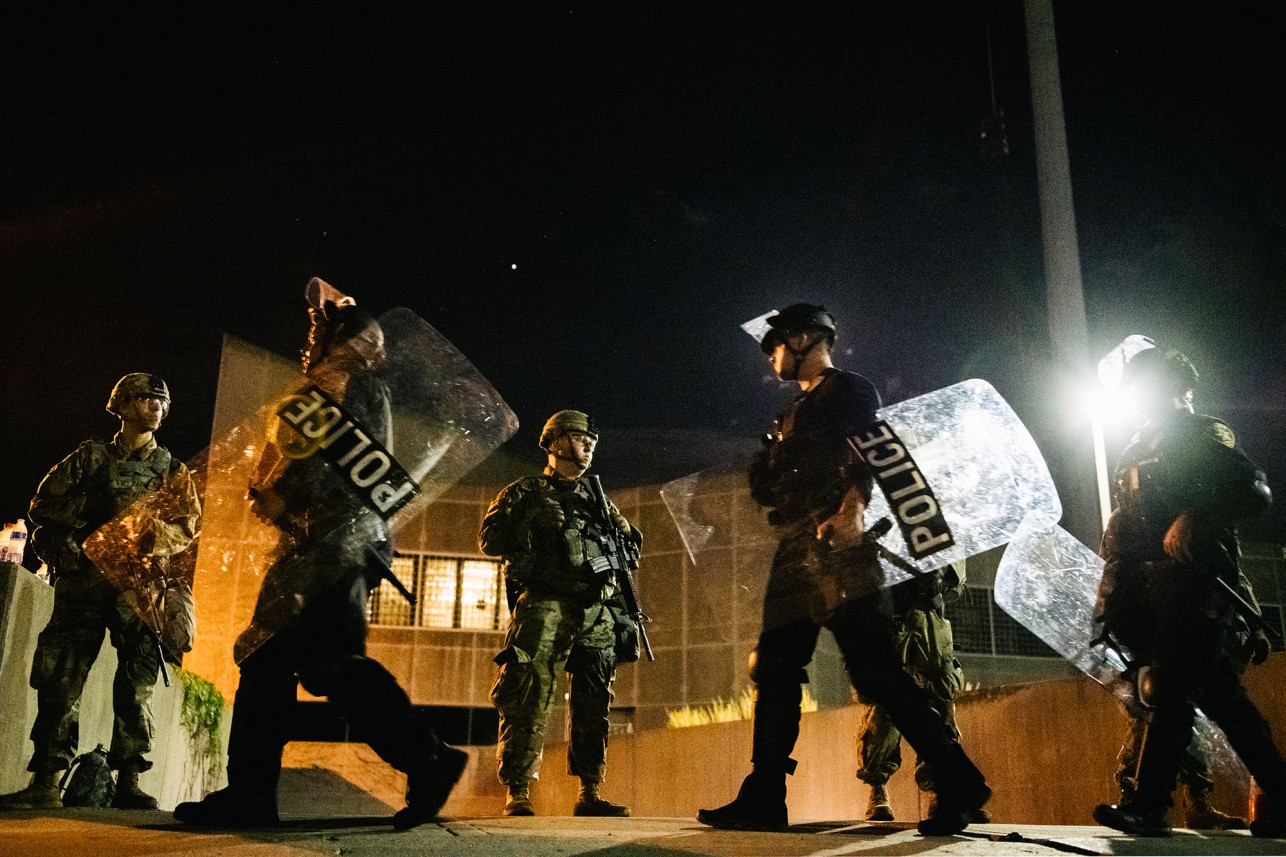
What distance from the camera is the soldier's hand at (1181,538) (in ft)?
14.6

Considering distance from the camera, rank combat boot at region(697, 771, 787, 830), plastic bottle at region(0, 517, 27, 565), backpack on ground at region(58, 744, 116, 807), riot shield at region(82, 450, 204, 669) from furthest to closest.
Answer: plastic bottle at region(0, 517, 27, 565), backpack on ground at region(58, 744, 116, 807), riot shield at region(82, 450, 204, 669), combat boot at region(697, 771, 787, 830)

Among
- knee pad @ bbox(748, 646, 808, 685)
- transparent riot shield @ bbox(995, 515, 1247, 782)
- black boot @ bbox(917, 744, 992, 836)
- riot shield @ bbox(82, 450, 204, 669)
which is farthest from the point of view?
transparent riot shield @ bbox(995, 515, 1247, 782)

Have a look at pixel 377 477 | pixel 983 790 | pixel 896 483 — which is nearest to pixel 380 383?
pixel 377 477

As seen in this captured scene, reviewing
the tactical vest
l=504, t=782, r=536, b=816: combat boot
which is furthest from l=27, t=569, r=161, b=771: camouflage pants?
l=504, t=782, r=536, b=816: combat boot

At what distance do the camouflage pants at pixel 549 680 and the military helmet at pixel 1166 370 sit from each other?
2.97 metres

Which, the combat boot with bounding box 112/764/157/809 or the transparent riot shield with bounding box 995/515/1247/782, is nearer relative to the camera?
the combat boot with bounding box 112/764/157/809

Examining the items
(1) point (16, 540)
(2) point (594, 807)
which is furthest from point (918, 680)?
(1) point (16, 540)

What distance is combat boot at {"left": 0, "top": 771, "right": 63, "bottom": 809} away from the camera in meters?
4.81

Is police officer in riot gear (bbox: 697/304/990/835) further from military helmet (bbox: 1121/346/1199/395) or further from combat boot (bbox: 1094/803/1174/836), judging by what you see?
military helmet (bbox: 1121/346/1199/395)

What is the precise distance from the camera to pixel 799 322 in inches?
178

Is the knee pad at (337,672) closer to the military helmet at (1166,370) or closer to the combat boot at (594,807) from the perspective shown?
the combat boot at (594,807)

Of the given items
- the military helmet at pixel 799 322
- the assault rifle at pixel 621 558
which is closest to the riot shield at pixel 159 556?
the assault rifle at pixel 621 558

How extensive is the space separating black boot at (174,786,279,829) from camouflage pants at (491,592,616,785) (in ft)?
6.48

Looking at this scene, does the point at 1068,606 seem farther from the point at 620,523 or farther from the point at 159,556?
the point at 159,556
